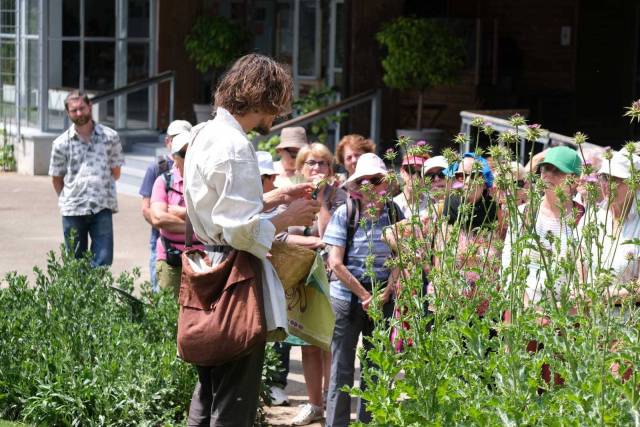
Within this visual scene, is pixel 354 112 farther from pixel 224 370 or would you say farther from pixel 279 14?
pixel 224 370

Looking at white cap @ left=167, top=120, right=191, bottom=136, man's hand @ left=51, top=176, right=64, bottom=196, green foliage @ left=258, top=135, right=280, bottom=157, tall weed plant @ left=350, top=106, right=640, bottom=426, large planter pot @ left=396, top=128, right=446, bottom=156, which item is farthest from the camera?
large planter pot @ left=396, top=128, right=446, bottom=156

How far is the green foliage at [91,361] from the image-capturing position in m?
6.01

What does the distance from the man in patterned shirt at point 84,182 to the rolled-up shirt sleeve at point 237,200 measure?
17.1 ft

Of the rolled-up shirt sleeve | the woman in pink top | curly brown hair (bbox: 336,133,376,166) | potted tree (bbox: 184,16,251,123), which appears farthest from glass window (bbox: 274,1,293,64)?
the rolled-up shirt sleeve

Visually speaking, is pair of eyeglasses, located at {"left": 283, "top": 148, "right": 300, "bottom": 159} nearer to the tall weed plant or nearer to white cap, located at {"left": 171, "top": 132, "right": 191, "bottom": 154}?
white cap, located at {"left": 171, "top": 132, "right": 191, "bottom": 154}

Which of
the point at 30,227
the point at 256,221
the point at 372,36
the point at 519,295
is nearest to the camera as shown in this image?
the point at 519,295

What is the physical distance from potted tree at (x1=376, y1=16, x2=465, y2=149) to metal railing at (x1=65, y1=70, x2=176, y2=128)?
4282 millimetres

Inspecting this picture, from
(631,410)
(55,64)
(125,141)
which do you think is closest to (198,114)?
(125,141)

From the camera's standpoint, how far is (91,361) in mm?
6309

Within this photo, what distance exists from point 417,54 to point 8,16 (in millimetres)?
8239

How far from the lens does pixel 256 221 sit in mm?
4285

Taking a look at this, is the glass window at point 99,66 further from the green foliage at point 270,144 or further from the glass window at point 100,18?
the green foliage at point 270,144

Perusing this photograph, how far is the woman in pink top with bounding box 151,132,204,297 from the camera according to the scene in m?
7.09

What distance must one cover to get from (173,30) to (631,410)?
17149 mm
